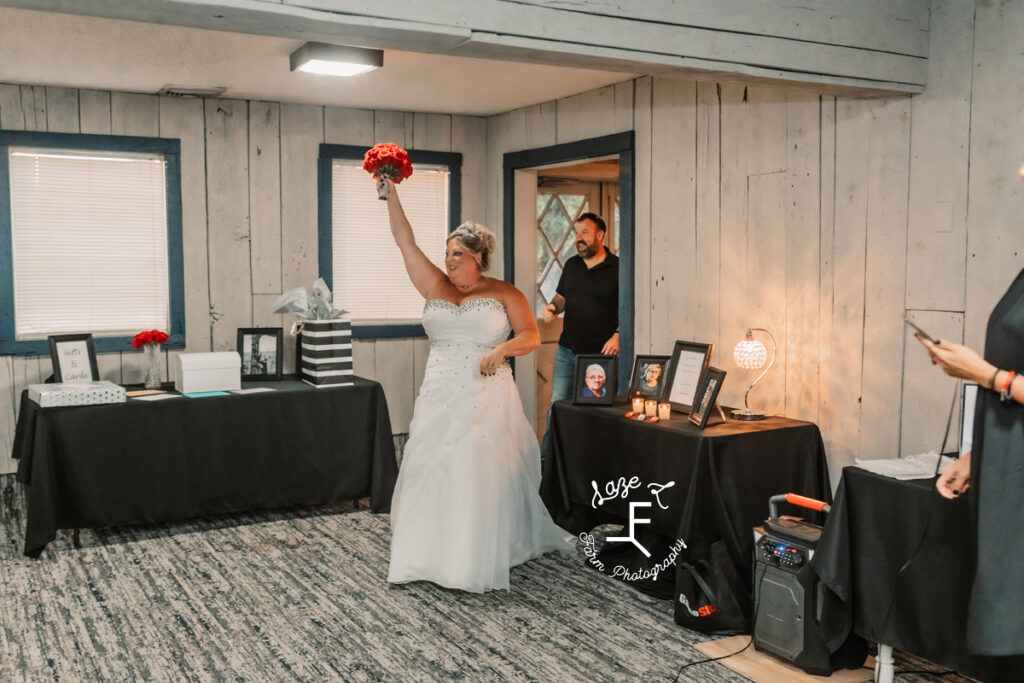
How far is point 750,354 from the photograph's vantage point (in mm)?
3893

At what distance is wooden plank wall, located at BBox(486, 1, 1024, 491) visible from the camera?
3236 millimetres

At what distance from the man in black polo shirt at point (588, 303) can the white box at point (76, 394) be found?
7.57 feet

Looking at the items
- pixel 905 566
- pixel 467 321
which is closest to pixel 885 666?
pixel 905 566

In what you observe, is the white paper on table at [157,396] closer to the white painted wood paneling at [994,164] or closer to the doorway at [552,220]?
the doorway at [552,220]

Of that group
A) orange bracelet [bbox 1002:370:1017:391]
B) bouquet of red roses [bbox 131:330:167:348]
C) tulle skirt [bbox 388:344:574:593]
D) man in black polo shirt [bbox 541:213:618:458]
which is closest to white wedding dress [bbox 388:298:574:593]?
tulle skirt [bbox 388:344:574:593]

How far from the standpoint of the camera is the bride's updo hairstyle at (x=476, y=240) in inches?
156

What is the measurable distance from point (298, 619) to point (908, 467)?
223 centimetres

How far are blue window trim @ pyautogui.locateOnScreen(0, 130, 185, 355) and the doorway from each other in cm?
204

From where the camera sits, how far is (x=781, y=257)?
4055 mm

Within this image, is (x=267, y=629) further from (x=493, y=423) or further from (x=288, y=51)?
(x=288, y=51)

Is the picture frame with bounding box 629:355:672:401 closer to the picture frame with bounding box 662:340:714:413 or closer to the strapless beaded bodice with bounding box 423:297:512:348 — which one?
the picture frame with bounding box 662:340:714:413

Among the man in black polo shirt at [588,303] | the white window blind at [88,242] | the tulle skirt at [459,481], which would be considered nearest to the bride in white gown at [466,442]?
the tulle skirt at [459,481]

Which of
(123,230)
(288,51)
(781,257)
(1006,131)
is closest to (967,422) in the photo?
(1006,131)

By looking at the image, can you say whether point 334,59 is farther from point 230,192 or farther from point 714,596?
point 714,596
